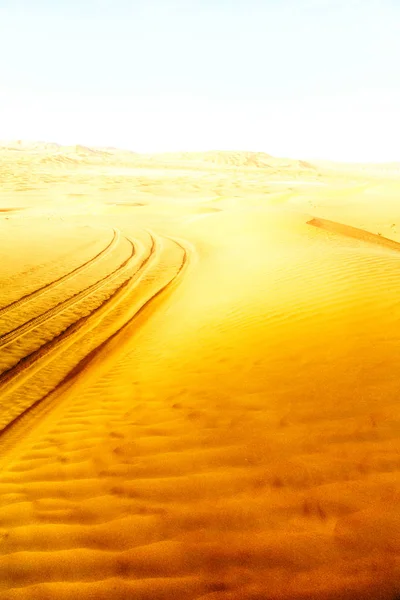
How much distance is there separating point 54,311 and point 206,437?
4.89m

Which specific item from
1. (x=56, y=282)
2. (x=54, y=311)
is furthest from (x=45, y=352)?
(x=56, y=282)

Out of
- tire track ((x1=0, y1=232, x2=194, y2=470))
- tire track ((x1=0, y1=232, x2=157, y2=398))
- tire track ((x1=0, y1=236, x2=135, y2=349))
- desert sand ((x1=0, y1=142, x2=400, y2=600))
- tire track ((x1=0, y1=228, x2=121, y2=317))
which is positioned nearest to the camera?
desert sand ((x1=0, y1=142, x2=400, y2=600))

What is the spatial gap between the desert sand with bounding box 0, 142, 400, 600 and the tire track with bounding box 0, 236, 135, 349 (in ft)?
0.18

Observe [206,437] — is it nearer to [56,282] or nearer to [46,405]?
[46,405]

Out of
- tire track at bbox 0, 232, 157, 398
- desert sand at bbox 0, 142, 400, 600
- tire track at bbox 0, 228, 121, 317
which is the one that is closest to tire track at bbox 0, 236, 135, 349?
desert sand at bbox 0, 142, 400, 600

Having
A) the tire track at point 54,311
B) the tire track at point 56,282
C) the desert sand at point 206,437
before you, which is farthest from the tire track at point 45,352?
the tire track at point 56,282

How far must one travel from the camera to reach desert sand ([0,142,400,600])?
6.93ft

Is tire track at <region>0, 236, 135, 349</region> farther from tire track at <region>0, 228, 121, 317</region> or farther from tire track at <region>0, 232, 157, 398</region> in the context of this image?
tire track at <region>0, 228, 121, 317</region>

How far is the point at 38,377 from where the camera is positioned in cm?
490

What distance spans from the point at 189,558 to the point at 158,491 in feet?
1.88

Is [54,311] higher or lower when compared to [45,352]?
higher

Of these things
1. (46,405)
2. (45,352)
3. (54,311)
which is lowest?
(46,405)

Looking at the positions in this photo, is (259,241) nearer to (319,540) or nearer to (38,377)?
(38,377)

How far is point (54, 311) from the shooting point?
7145 millimetres
